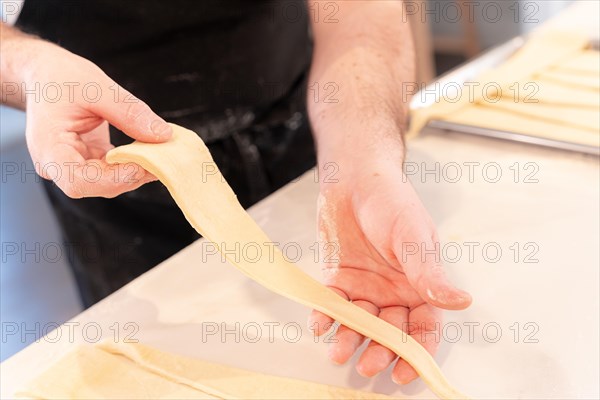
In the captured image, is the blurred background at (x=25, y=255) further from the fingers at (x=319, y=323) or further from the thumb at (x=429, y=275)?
the thumb at (x=429, y=275)

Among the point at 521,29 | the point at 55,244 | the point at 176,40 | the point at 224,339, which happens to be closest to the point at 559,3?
the point at 521,29

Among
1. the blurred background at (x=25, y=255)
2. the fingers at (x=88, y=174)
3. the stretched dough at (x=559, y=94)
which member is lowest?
the blurred background at (x=25, y=255)

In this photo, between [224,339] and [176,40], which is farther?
[176,40]

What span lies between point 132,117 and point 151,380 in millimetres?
274

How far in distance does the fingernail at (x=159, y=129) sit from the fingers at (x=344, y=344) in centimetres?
27

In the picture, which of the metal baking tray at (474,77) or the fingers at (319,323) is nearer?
the fingers at (319,323)

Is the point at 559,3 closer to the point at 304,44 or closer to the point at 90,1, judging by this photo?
the point at 304,44

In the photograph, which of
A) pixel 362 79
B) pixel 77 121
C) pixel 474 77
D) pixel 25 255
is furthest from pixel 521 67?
pixel 25 255

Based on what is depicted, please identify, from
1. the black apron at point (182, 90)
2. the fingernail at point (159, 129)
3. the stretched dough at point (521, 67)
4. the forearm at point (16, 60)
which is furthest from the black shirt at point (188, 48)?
the fingernail at point (159, 129)

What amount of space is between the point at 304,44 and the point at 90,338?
646mm

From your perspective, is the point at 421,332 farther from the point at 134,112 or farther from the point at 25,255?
the point at 25,255

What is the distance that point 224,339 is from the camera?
0.79m

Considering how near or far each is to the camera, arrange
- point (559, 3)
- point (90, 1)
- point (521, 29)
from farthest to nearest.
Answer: point (521, 29) < point (559, 3) < point (90, 1)

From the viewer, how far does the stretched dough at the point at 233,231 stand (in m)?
0.67
